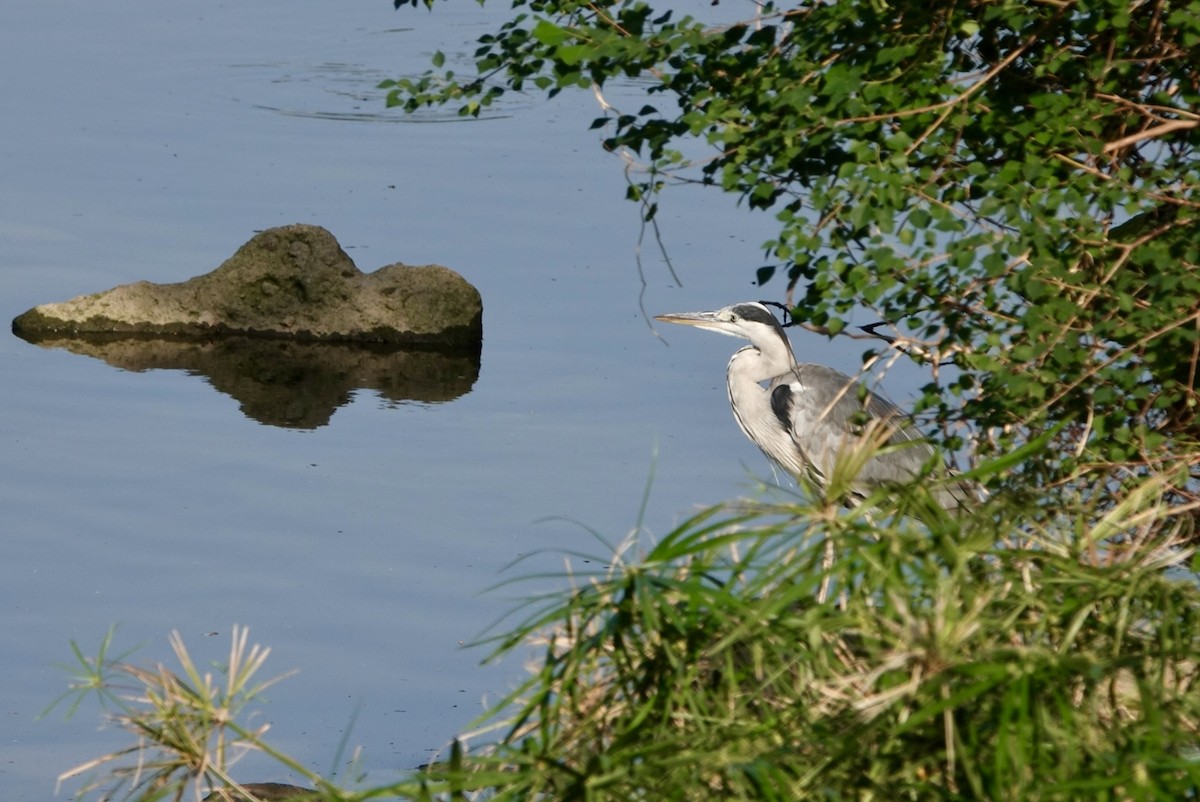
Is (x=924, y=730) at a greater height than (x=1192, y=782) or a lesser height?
greater

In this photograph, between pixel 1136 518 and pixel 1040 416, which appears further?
pixel 1040 416

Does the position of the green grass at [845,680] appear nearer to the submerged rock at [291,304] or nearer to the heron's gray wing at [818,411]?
the heron's gray wing at [818,411]

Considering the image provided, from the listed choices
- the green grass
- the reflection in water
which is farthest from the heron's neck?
the green grass

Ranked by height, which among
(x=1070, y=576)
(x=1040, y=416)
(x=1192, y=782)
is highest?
(x=1040, y=416)

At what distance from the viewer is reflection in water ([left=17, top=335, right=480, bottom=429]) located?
9305 millimetres

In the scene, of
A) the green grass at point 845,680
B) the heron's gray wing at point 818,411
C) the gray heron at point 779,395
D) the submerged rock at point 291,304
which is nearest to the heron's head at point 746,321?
the gray heron at point 779,395

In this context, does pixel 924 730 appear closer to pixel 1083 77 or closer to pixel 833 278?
pixel 833 278

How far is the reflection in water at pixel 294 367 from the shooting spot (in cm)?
930

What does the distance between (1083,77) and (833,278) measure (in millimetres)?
792

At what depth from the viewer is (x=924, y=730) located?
8.73ft

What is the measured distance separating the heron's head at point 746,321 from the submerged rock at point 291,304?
214 cm

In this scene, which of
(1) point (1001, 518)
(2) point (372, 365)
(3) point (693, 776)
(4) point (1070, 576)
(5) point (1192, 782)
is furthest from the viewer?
(2) point (372, 365)

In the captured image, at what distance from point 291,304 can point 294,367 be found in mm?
495

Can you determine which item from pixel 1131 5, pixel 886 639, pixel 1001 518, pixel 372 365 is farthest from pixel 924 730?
pixel 372 365
